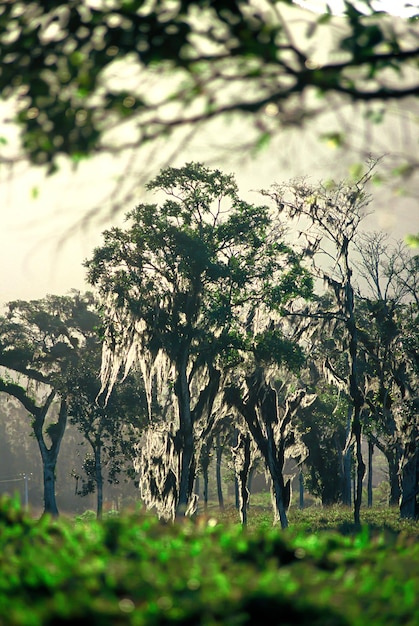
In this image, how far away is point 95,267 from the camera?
20.8m

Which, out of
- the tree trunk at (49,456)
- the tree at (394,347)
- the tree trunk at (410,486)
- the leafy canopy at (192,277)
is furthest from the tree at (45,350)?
the tree trunk at (410,486)

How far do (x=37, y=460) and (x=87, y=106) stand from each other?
286 ft

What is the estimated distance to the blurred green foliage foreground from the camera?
3.04m

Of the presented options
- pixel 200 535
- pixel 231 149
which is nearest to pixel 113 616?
pixel 200 535

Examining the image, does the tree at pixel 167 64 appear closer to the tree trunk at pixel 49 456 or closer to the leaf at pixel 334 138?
the leaf at pixel 334 138

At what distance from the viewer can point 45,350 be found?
102ft

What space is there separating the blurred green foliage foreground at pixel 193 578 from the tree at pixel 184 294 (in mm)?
15079

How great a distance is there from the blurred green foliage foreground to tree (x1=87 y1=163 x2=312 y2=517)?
49.5 ft

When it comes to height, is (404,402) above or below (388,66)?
below

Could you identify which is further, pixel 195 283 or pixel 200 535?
pixel 195 283

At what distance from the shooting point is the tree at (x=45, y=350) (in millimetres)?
30516

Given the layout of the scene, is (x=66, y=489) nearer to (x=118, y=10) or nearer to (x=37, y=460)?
(x=37, y=460)

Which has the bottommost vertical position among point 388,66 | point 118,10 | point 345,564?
point 345,564

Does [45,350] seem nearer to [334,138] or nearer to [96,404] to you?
[96,404]
